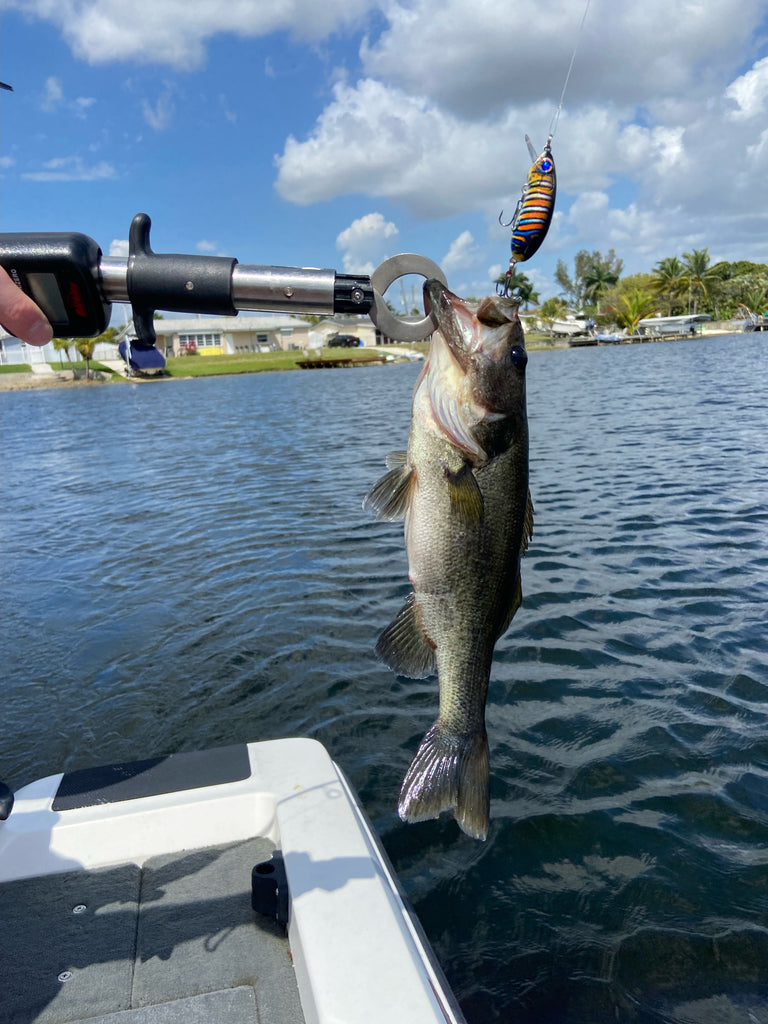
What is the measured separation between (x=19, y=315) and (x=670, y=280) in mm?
130291

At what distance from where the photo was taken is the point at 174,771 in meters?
3.80

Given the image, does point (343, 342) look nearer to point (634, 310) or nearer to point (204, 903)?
point (634, 310)

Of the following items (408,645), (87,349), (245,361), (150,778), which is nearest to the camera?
(408,645)

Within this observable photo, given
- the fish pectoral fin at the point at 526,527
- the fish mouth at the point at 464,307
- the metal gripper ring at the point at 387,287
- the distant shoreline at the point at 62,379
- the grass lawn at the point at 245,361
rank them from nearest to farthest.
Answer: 1. the metal gripper ring at the point at 387,287
2. the fish mouth at the point at 464,307
3. the fish pectoral fin at the point at 526,527
4. the distant shoreline at the point at 62,379
5. the grass lawn at the point at 245,361

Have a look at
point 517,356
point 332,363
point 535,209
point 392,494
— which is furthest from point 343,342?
point 517,356

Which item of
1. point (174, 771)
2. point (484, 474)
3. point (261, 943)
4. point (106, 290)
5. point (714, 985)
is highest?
point (106, 290)

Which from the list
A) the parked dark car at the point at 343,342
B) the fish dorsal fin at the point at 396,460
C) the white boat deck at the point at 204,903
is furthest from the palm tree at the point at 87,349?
the fish dorsal fin at the point at 396,460

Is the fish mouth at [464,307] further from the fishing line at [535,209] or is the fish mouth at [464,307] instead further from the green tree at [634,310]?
the green tree at [634,310]

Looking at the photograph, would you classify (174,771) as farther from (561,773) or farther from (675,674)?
(675,674)

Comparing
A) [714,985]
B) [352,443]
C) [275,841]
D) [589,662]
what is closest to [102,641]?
[589,662]

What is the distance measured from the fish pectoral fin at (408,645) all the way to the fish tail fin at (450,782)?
0.97ft

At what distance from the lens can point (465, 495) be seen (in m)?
2.71

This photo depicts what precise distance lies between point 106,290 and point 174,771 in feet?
8.35

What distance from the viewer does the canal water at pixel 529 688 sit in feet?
14.3
